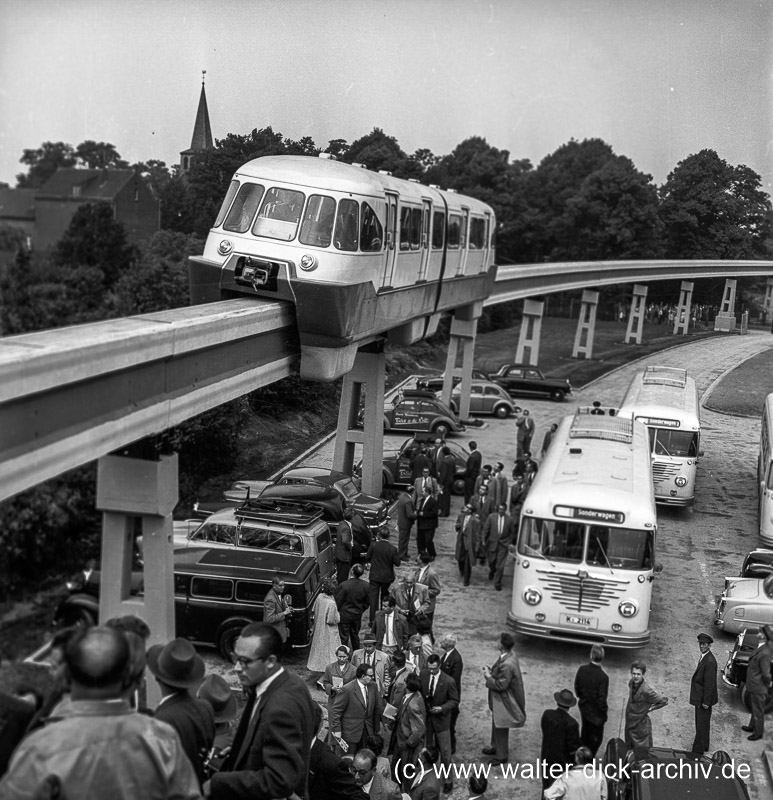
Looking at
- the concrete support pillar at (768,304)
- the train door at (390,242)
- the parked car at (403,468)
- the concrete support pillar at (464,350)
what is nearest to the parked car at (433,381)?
the concrete support pillar at (464,350)

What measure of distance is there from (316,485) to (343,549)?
373 cm

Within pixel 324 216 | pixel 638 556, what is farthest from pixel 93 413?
pixel 638 556

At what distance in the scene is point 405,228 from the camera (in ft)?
69.3

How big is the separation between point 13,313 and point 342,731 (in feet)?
18.8

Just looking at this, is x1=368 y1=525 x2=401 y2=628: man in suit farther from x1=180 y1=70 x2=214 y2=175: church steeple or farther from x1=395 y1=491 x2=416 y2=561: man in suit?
x1=180 y1=70 x2=214 y2=175: church steeple

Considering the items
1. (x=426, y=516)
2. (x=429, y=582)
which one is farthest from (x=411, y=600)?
(x=426, y=516)

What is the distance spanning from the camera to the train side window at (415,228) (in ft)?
71.7

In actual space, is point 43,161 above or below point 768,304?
above

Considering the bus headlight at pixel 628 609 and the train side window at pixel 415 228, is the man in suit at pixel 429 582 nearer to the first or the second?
the bus headlight at pixel 628 609

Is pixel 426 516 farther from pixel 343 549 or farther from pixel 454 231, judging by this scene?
pixel 454 231

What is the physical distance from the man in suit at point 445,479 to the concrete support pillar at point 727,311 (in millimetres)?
22949

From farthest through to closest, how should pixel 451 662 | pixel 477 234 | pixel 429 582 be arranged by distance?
pixel 477 234, pixel 429 582, pixel 451 662

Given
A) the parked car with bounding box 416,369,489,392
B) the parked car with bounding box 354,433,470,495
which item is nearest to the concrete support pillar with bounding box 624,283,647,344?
the parked car with bounding box 416,369,489,392

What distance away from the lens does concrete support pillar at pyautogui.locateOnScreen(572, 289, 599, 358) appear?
5236 centimetres
